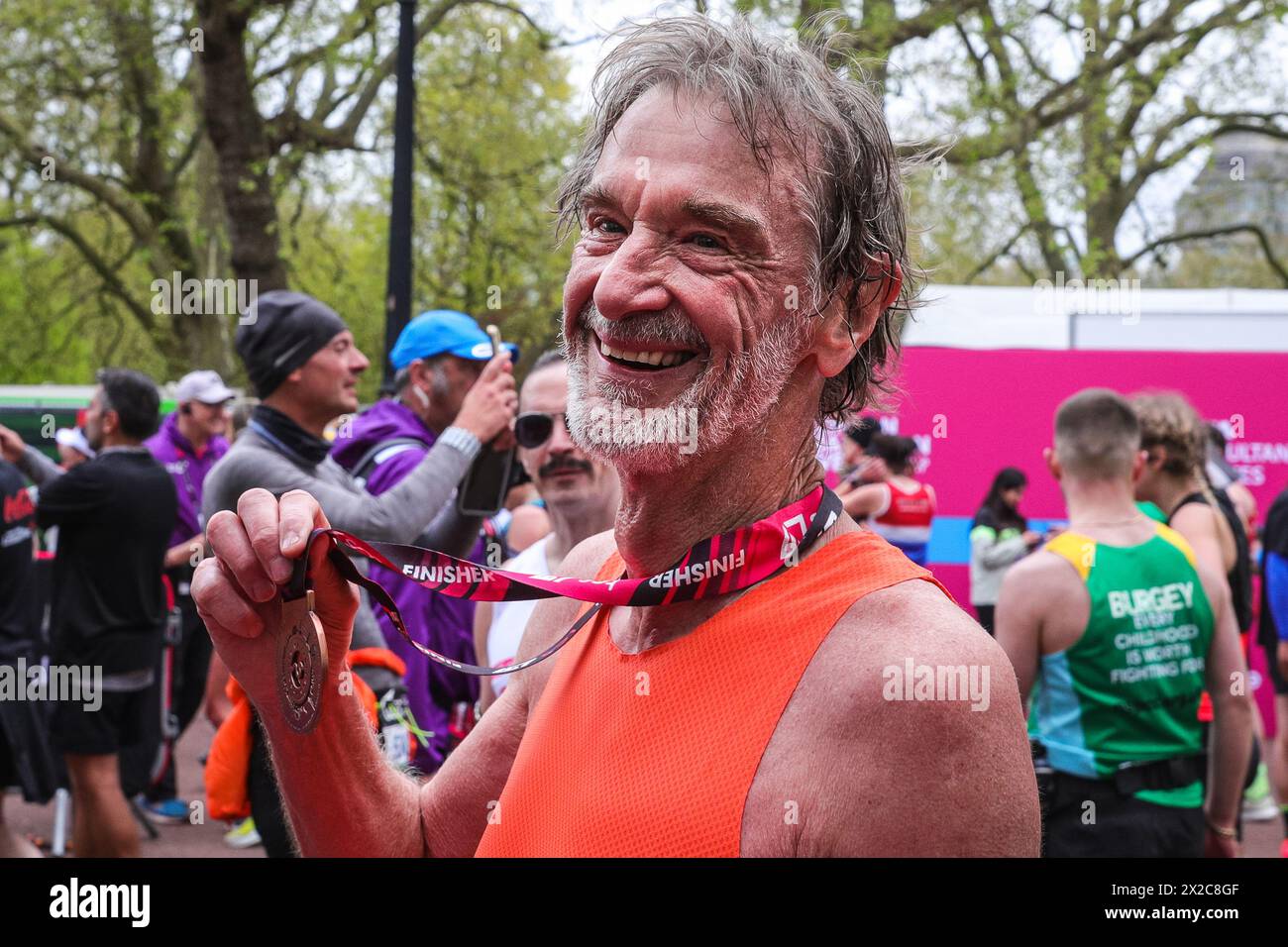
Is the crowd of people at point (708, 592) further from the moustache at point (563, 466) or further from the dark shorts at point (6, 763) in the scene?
the dark shorts at point (6, 763)

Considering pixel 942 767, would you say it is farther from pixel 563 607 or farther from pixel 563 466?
pixel 563 466

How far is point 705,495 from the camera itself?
1.74 m

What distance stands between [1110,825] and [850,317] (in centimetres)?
267

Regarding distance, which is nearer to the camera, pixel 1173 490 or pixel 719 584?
pixel 719 584

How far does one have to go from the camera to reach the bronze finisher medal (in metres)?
1.54

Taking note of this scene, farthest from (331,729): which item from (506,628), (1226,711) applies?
(1226,711)

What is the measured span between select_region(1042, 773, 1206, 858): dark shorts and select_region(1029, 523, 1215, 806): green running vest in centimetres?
4
